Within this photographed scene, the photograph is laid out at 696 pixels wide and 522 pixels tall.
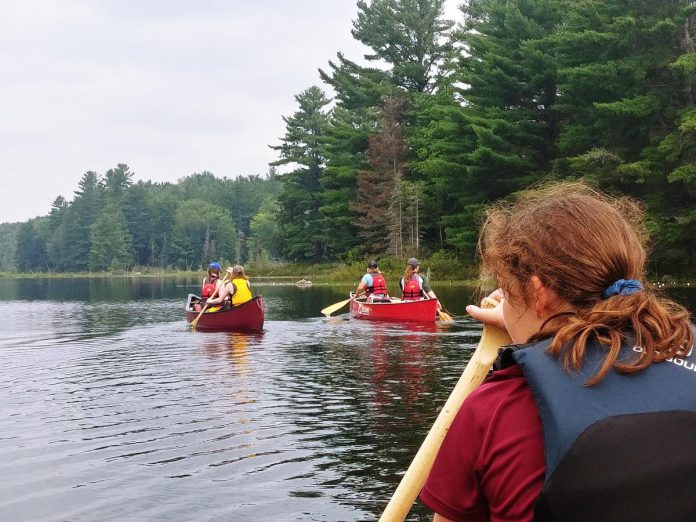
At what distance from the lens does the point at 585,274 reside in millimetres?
1856

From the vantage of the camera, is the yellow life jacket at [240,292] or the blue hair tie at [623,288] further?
the yellow life jacket at [240,292]

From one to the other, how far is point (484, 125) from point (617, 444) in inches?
1466

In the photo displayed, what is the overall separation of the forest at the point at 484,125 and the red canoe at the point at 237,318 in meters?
5.69

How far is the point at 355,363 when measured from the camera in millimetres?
12164

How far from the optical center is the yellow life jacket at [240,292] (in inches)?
699

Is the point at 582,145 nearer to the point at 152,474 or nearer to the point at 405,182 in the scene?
the point at 405,182

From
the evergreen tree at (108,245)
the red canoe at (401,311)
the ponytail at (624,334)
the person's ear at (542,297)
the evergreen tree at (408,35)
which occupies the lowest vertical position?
the red canoe at (401,311)

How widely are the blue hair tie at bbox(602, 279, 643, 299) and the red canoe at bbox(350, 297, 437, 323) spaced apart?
55.0ft

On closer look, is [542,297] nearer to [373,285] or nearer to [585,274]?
[585,274]

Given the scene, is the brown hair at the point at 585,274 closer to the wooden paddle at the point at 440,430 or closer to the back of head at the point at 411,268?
the wooden paddle at the point at 440,430

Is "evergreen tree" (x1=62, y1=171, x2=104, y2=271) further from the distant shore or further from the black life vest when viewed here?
the black life vest

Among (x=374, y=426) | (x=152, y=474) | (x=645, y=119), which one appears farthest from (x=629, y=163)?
(x=152, y=474)

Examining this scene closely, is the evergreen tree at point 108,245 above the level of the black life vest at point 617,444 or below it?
above

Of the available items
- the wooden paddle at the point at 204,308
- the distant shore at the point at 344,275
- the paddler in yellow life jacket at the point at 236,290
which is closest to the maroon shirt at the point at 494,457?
the paddler in yellow life jacket at the point at 236,290
